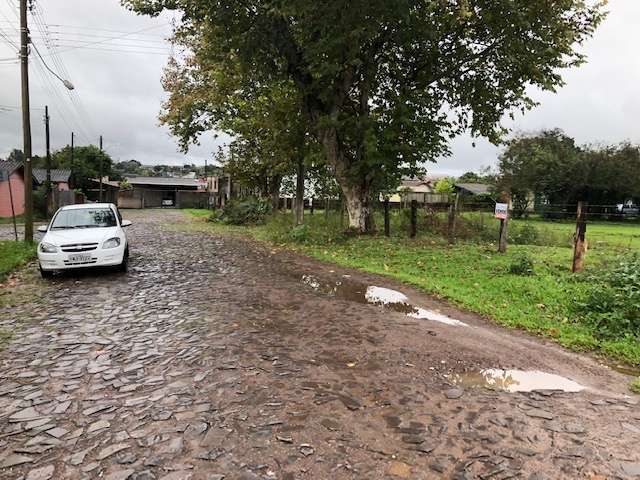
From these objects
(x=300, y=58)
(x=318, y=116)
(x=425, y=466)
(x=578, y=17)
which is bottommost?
(x=425, y=466)

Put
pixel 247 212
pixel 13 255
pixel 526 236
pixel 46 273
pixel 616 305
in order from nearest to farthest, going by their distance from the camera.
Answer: pixel 616 305 → pixel 46 273 → pixel 13 255 → pixel 526 236 → pixel 247 212

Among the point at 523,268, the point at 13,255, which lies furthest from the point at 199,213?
the point at 523,268

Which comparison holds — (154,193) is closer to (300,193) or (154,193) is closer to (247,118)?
(247,118)

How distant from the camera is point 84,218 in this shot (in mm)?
11109

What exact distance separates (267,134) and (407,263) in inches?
505

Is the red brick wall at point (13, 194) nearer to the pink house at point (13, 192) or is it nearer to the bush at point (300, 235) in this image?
the pink house at point (13, 192)

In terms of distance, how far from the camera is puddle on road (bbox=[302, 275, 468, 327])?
738 centimetres

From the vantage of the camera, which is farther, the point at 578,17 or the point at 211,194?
the point at 211,194

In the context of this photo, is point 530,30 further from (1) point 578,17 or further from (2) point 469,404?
(2) point 469,404

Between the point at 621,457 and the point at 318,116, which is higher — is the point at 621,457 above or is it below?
below

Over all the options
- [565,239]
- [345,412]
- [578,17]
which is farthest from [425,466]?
[565,239]

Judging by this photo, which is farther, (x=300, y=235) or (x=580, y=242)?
(x=300, y=235)

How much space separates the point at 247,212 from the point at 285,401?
2590cm

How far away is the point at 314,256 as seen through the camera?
13.7 metres
